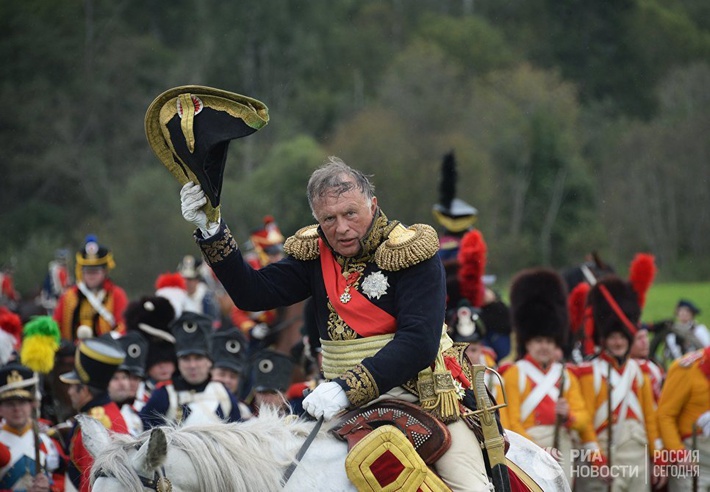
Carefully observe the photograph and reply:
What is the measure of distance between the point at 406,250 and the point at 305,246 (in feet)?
1.95

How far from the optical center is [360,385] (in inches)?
200

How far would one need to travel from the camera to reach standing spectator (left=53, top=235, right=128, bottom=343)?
45.1ft

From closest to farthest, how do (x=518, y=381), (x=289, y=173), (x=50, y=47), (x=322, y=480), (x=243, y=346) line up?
(x=322, y=480)
(x=518, y=381)
(x=243, y=346)
(x=289, y=173)
(x=50, y=47)

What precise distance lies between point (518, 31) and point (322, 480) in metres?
63.9

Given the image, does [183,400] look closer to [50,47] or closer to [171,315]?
[171,315]

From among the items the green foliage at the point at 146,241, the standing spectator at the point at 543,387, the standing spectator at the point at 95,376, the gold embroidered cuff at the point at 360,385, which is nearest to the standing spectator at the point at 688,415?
the standing spectator at the point at 543,387

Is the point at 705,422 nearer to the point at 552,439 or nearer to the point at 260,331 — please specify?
the point at 552,439

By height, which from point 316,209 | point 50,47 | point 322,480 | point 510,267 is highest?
point 50,47

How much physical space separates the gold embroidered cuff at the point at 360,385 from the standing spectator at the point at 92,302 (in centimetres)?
883

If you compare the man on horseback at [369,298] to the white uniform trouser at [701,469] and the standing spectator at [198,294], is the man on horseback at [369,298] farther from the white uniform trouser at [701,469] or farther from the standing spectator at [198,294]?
the standing spectator at [198,294]

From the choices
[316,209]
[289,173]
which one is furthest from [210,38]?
[316,209]

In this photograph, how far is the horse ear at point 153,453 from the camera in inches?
183

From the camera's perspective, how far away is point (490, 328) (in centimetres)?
1275

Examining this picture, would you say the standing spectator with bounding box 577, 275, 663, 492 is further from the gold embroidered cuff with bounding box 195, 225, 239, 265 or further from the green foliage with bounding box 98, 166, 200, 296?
the green foliage with bounding box 98, 166, 200, 296
